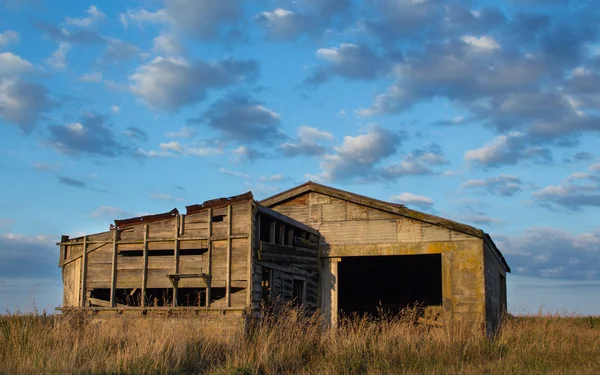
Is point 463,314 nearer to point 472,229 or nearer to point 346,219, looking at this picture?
point 472,229

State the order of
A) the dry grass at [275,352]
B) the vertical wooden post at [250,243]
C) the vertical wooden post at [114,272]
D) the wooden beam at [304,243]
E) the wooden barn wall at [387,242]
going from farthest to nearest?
the wooden beam at [304,243] → the wooden barn wall at [387,242] → the vertical wooden post at [114,272] → the vertical wooden post at [250,243] → the dry grass at [275,352]

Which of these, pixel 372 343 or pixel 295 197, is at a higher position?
pixel 295 197

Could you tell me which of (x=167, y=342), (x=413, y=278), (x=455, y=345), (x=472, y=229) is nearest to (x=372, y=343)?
(x=455, y=345)

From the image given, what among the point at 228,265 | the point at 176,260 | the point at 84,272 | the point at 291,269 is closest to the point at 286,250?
the point at 291,269

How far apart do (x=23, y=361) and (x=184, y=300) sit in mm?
8172

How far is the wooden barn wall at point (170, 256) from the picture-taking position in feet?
54.6

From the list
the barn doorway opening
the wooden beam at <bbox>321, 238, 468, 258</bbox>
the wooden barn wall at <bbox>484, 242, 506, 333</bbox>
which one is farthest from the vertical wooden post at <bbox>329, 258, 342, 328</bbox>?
the barn doorway opening

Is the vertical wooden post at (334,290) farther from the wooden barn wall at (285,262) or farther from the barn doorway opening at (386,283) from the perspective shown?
the barn doorway opening at (386,283)

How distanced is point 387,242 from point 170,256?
6987 millimetres

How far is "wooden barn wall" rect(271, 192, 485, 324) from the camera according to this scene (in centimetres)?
1912

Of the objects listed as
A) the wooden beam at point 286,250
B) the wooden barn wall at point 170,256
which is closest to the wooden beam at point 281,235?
the wooden beam at point 286,250

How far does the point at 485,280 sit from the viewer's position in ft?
62.8

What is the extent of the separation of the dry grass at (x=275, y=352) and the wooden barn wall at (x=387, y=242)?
3806mm

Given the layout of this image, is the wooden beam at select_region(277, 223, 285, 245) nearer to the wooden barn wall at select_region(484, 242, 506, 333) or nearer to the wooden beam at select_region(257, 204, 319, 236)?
the wooden beam at select_region(257, 204, 319, 236)
